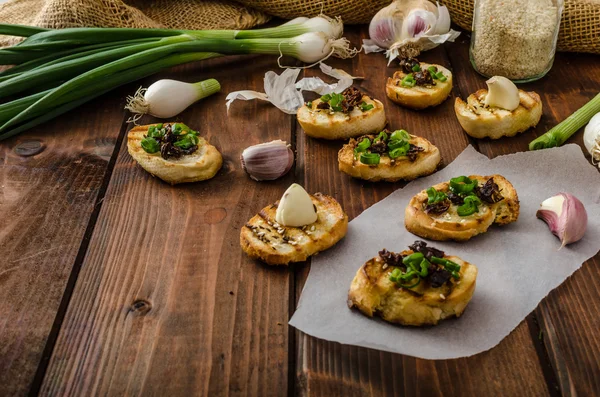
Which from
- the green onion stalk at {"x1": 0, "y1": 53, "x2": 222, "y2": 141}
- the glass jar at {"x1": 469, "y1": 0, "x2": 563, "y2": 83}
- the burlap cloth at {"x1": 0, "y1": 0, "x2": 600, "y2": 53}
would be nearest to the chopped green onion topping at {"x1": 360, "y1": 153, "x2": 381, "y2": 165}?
the glass jar at {"x1": 469, "y1": 0, "x2": 563, "y2": 83}

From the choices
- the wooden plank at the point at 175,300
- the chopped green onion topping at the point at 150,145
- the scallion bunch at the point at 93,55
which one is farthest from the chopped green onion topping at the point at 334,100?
the chopped green onion topping at the point at 150,145

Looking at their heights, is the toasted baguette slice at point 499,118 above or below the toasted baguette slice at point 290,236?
below

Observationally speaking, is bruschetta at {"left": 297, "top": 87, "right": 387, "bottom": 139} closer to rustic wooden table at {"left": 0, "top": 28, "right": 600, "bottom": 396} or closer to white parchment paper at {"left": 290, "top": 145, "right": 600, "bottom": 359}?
rustic wooden table at {"left": 0, "top": 28, "right": 600, "bottom": 396}

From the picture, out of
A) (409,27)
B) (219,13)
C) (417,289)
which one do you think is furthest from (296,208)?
(219,13)

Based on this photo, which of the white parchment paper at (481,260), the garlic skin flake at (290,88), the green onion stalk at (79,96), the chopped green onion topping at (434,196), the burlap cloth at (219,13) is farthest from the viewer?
the burlap cloth at (219,13)

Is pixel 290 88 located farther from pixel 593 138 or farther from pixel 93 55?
pixel 593 138

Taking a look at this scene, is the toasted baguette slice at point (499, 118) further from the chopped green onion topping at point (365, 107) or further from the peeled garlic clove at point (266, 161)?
the peeled garlic clove at point (266, 161)
